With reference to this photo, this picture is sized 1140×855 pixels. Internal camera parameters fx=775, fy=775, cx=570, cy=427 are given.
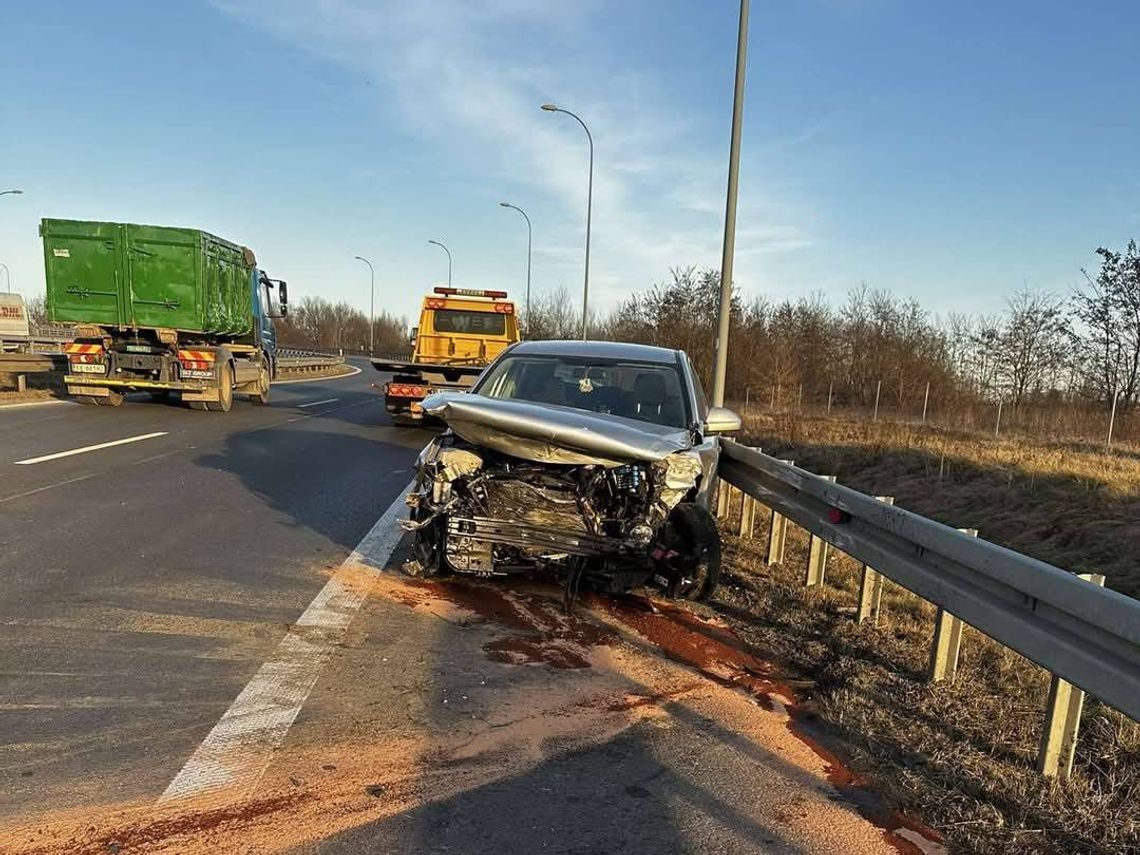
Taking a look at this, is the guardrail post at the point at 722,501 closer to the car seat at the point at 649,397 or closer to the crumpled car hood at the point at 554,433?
the car seat at the point at 649,397

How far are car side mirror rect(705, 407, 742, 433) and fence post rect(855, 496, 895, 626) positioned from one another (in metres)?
1.29

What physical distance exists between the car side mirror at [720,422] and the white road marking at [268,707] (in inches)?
109

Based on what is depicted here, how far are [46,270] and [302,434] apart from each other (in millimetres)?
6769

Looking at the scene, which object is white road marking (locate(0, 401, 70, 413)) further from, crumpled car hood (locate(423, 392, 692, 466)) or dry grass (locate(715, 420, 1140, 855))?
dry grass (locate(715, 420, 1140, 855))

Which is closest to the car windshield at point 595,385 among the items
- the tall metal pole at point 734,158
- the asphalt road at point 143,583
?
the asphalt road at point 143,583

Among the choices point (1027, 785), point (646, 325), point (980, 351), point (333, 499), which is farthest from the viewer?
point (980, 351)

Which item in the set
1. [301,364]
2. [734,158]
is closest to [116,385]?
[734,158]

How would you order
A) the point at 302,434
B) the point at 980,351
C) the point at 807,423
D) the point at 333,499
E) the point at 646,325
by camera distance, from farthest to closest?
the point at 980,351 < the point at 646,325 < the point at 807,423 < the point at 302,434 < the point at 333,499

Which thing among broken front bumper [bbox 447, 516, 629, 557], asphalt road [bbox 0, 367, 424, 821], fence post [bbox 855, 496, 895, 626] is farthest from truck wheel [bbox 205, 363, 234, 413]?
fence post [bbox 855, 496, 895, 626]

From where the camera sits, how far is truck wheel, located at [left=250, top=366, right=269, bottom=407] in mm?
20094

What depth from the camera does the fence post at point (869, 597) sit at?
4.96m

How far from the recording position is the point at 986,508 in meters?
10.1

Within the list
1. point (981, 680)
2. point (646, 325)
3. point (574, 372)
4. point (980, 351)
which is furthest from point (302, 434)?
point (980, 351)

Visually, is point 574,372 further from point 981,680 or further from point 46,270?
point 46,270
